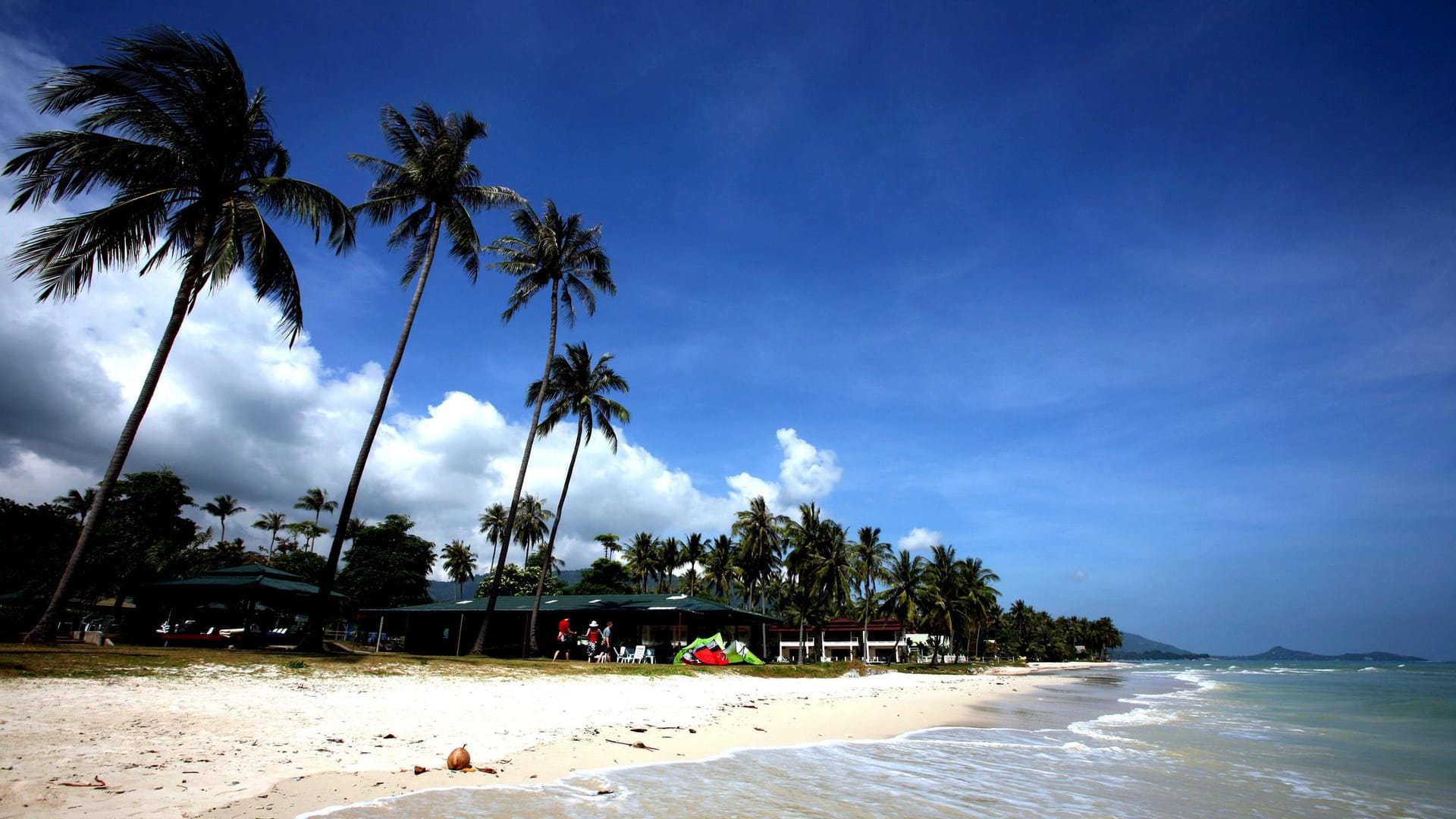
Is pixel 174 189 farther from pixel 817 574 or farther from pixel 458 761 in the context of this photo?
pixel 817 574

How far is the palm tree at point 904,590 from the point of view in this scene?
2009 inches

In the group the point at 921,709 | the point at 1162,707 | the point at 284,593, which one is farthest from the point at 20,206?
the point at 1162,707

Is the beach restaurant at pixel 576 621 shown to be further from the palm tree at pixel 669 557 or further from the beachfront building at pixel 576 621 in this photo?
the palm tree at pixel 669 557

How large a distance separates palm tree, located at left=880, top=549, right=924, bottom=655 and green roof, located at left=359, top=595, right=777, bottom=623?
19.2 meters

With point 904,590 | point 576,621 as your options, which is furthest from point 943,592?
point 576,621

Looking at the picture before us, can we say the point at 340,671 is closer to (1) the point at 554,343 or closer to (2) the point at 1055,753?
(2) the point at 1055,753

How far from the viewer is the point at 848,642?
64438 mm

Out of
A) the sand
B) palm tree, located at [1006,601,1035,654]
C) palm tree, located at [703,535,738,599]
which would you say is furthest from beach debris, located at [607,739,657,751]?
palm tree, located at [1006,601,1035,654]

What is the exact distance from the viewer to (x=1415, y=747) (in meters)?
14.7

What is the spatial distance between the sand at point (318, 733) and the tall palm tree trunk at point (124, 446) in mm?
3274

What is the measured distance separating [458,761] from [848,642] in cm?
6195

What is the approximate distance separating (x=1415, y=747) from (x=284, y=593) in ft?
96.0

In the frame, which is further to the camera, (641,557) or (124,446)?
(641,557)

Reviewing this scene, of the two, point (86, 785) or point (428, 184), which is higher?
point (428, 184)
